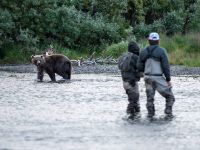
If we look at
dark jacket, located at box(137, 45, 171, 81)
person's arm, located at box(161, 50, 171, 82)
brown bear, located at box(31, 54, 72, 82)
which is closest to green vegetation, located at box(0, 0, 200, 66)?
brown bear, located at box(31, 54, 72, 82)

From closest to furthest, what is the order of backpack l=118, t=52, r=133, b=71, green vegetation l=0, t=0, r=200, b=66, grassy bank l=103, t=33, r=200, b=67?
backpack l=118, t=52, r=133, b=71 < grassy bank l=103, t=33, r=200, b=67 < green vegetation l=0, t=0, r=200, b=66

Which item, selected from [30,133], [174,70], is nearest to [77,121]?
[30,133]

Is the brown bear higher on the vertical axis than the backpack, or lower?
lower

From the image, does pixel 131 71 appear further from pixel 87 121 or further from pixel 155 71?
pixel 87 121

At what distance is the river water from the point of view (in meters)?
12.2

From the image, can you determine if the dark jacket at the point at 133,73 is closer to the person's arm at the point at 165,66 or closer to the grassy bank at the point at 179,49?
the person's arm at the point at 165,66

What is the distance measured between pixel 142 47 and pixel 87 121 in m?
29.6

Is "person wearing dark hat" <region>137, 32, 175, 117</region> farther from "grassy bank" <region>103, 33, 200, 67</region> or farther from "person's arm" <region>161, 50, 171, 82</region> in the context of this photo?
"grassy bank" <region>103, 33, 200, 67</region>

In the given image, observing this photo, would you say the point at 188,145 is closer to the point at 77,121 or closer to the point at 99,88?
the point at 77,121

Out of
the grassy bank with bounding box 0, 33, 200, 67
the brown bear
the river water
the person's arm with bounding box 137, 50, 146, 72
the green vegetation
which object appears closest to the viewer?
the river water

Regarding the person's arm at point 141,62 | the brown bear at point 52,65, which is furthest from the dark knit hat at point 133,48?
the brown bear at point 52,65

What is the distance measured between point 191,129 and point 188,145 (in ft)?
7.07

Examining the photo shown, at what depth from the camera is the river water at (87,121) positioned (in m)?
12.2

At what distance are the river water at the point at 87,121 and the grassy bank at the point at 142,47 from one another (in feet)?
65.9
